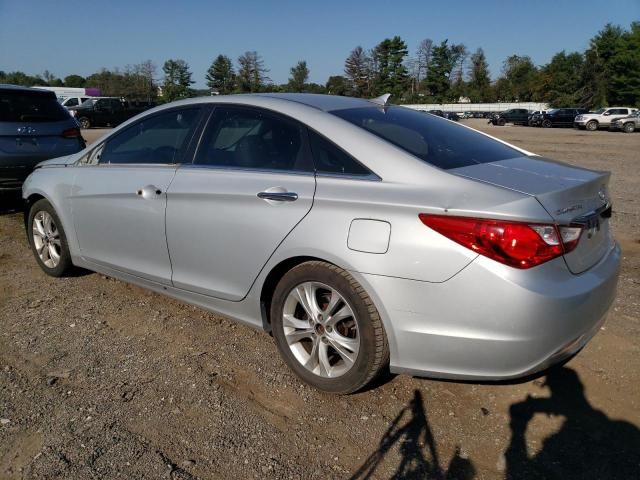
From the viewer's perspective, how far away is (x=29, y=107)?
716cm

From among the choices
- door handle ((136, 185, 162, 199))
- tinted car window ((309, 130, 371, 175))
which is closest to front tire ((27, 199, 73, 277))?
door handle ((136, 185, 162, 199))

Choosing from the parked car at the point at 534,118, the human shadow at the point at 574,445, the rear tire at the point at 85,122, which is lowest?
the parked car at the point at 534,118

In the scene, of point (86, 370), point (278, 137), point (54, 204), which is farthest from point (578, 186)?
point (54, 204)

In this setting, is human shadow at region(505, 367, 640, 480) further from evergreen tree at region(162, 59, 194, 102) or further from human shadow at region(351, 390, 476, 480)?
evergreen tree at region(162, 59, 194, 102)

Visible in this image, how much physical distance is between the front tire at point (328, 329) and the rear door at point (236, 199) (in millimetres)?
262

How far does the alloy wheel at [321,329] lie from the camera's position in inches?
110

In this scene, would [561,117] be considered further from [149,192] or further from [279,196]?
[279,196]

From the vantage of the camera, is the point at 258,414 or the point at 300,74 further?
the point at 300,74

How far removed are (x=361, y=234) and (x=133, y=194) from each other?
1.87 m

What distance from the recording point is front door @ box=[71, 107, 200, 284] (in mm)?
3598

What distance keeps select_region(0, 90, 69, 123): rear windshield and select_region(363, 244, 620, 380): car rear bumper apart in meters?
6.26

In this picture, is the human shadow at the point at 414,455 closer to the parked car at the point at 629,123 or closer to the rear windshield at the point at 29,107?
the rear windshield at the point at 29,107

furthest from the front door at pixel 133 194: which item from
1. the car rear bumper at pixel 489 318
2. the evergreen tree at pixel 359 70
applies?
the evergreen tree at pixel 359 70

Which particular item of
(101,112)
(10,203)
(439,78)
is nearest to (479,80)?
(439,78)
